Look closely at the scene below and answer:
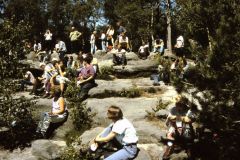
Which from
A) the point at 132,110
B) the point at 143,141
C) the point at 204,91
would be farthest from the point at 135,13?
the point at 204,91

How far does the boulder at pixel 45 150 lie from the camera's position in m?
11.6

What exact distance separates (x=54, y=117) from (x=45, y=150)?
182cm

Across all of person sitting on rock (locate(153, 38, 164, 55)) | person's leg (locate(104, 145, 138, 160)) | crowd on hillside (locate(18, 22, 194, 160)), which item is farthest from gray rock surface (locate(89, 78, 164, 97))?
person's leg (locate(104, 145, 138, 160))

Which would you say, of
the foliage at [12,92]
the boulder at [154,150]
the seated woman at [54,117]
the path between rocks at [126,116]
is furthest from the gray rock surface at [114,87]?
the boulder at [154,150]

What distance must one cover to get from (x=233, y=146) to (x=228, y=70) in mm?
1916

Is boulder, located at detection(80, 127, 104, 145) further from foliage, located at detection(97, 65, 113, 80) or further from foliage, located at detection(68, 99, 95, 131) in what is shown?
foliage, located at detection(97, 65, 113, 80)

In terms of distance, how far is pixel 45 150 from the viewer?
38.3 feet

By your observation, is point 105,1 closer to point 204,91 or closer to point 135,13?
point 135,13

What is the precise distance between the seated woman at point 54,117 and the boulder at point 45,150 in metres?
0.81

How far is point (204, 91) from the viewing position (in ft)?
31.3

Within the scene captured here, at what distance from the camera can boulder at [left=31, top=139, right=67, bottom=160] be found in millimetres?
11562

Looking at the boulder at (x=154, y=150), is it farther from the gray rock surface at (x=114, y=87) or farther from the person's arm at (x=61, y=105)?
the gray rock surface at (x=114, y=87)

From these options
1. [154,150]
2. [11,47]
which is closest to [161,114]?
[154,150]

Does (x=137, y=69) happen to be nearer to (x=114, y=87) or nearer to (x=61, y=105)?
(x=114, y=87)
